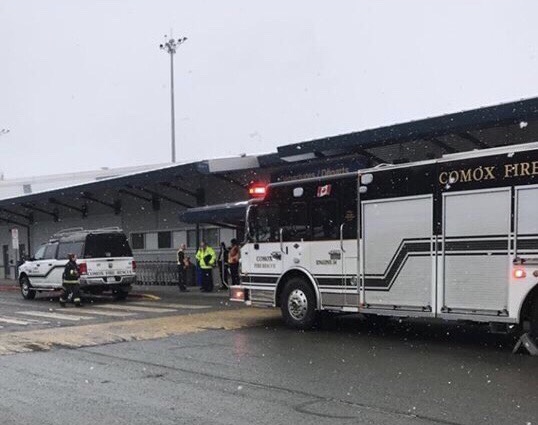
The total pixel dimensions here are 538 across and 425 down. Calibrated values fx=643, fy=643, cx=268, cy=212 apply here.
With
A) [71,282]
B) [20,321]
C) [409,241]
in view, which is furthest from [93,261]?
[409,241]

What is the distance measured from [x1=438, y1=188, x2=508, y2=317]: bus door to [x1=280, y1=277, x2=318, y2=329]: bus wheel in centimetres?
272

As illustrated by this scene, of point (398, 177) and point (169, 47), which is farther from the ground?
point (169, 47)

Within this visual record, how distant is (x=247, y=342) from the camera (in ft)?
35.7

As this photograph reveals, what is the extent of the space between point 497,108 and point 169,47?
38.8 m

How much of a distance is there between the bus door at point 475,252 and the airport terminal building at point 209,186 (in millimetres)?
5617

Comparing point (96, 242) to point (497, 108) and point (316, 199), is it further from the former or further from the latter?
point (497, 108)

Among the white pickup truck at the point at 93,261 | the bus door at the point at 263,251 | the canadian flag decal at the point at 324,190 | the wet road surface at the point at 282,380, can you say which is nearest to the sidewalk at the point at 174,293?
the white pickup truck at the point at 93,261

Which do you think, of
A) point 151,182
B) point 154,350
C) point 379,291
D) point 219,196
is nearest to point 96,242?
point 151,182

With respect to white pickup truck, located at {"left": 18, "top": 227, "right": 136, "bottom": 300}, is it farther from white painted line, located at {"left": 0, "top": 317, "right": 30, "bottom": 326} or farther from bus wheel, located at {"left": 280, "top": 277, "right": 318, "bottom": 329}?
bus wheel, located at {"left": 280, "top": 277, "right": 318, "bottom": 329}

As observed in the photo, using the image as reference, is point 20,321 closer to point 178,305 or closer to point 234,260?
point 178,305

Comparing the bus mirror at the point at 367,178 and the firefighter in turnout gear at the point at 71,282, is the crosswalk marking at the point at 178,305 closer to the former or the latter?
the firefighter in turnout gear at the point at 71,282

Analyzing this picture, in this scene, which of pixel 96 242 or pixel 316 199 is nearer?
pixel 316 199

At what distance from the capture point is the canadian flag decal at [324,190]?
11453 millimetres

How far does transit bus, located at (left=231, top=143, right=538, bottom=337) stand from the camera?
9008 mm
